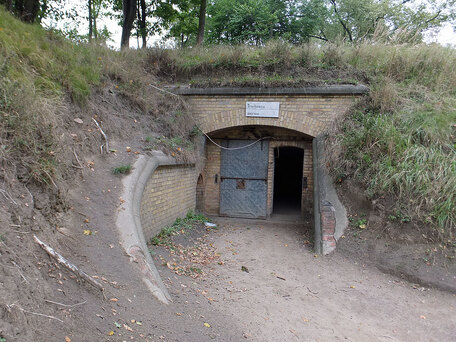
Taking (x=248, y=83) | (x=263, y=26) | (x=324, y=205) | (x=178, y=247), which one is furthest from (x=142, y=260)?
(x=263, y=26)

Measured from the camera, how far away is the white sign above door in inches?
328

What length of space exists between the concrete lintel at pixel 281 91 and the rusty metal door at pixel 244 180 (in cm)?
171

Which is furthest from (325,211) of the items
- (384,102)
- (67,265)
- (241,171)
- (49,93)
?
(49,93)

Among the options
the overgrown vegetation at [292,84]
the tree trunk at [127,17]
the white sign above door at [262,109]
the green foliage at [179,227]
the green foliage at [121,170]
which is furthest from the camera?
the tree trunk at [127,17]

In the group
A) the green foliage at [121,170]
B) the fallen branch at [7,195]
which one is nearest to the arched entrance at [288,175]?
the green foliage at [121,170]

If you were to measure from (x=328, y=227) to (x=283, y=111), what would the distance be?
3478 mm

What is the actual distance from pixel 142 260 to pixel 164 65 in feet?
23.4

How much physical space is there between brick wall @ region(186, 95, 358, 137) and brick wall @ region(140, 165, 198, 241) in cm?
159

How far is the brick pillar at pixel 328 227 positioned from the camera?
601 centimetres

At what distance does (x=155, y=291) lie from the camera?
11.6 ft

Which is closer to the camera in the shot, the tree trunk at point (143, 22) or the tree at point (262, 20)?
the tree trunk at point (143, 22)

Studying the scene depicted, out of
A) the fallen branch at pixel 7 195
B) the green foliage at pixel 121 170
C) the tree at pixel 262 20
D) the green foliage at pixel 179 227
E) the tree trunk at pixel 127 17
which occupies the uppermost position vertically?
the tree at pixel 262 20

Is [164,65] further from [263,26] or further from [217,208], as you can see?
[263,26]

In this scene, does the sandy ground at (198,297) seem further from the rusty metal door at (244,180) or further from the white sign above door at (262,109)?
the white sign above door at (262,109)
